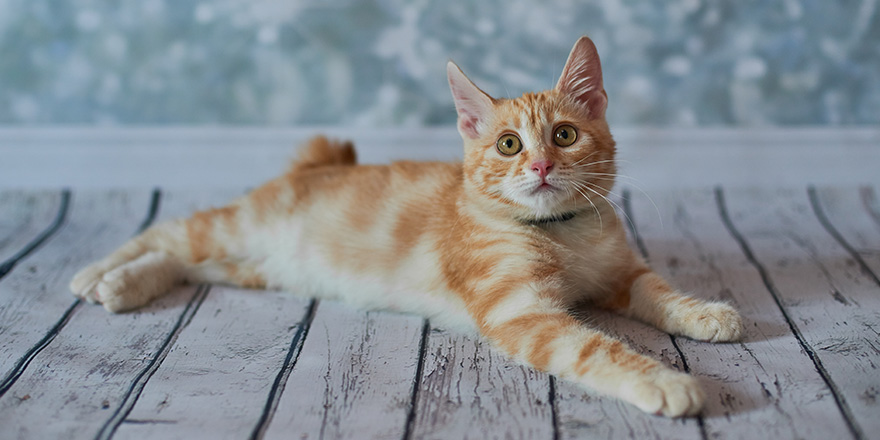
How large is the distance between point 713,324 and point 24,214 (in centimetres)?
221

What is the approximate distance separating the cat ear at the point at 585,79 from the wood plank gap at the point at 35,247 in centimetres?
125

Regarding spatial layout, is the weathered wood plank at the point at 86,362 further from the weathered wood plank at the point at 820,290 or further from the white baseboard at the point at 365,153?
the weathered wood plank at the point at 820,290

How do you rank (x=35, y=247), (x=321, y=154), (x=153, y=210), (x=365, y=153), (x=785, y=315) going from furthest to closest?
(x=365, y=153), (x=153, y=210), (x=35, y=247), (x=321, y=154), (x=785, y=315)

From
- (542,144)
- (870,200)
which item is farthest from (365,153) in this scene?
(870,200)

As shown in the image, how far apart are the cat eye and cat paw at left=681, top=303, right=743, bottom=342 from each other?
438 millimetres

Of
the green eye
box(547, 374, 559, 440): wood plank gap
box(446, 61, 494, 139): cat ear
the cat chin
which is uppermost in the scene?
box(446, 61, 494, 139): cat ear

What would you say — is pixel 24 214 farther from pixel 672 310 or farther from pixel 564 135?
pixel 672 310

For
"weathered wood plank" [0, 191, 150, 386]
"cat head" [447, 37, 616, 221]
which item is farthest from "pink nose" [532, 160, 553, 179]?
"weathered wood plank" [0, 191, 150, 386]

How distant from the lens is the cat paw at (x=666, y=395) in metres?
1.24

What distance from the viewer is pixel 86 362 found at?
5.06ft

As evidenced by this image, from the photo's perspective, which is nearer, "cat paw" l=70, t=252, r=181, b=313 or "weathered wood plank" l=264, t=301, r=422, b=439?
"weathered wood plank" l=264, t=301, r=422, b=439

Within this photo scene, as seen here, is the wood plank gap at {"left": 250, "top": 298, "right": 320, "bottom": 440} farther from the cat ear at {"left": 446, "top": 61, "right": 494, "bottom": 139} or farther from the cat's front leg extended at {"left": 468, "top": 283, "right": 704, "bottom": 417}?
the cat ear at {"left": 446, "top": 61, "right": 494, "bottom": 139}

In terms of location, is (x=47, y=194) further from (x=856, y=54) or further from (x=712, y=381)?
(x=856, y=54)

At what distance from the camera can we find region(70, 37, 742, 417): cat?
4.84 feet
